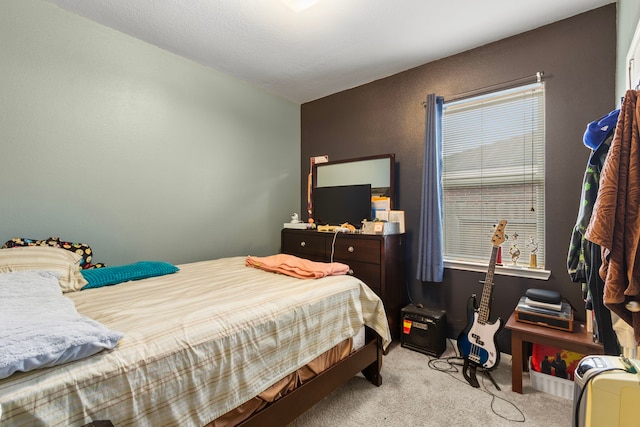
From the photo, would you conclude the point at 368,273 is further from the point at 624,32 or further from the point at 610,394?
the point at 624,32

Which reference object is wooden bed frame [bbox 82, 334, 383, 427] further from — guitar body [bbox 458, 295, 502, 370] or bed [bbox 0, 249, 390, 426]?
guitar body [bbox 458, 295, 502, 370]

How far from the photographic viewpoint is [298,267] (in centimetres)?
201

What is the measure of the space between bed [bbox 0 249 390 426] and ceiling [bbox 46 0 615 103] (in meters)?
1.86

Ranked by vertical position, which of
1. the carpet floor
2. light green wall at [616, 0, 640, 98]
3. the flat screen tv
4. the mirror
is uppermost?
light green wall at [616, 0, 640, 98]

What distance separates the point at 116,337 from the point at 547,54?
3.11 metres

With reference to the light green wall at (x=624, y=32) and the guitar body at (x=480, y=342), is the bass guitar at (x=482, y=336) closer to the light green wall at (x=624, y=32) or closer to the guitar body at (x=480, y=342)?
the guitar body at (x=480, y=342)

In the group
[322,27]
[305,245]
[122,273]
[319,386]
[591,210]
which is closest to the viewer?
[591,210]

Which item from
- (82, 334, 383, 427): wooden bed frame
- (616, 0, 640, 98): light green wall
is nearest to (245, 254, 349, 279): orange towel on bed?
(82, 334, 383, 427): wooden bed frame

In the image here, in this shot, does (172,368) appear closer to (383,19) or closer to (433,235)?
(433,235)

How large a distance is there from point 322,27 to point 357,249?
1.83 m

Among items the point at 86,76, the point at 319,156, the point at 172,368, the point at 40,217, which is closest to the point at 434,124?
the point at 319,156

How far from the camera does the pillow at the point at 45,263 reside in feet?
5.11

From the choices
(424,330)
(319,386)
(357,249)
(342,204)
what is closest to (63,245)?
(319,386)

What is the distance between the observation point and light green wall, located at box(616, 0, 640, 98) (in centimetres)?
147
